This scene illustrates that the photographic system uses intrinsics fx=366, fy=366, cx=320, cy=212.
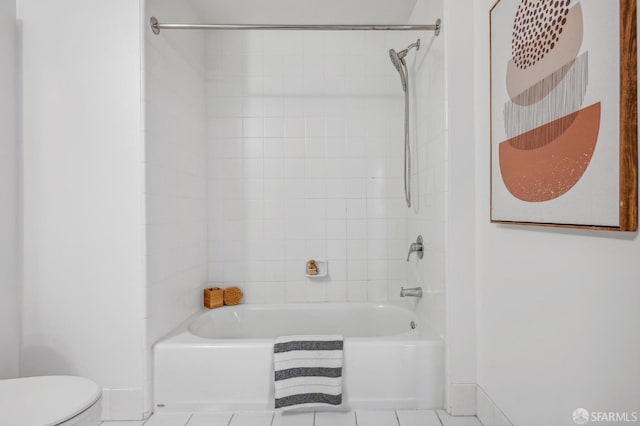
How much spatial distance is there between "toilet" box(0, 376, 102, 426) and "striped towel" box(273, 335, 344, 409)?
2.48 feet

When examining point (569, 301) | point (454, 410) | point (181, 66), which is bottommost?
point (454, 410)

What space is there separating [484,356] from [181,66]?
89.0 inches

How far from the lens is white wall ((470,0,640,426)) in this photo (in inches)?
37.3

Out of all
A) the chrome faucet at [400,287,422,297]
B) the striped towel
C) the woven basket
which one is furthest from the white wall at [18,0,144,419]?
the chrome faucet at [400,287,422,297]

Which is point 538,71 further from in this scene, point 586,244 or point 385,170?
point 385,170

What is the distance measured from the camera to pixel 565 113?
1088 mm

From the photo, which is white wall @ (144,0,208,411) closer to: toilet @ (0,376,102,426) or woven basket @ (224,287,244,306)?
woven basket @ (224,287,244,306)

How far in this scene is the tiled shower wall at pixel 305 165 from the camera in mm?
2621

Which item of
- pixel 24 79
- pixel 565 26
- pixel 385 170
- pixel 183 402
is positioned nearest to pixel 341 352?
pixel 183 402

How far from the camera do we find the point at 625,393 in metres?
0.94

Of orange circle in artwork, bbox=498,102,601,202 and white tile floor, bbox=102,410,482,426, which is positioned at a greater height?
orange circle in artwork, bbox=498,102,601,202

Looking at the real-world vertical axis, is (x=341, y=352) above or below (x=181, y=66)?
below

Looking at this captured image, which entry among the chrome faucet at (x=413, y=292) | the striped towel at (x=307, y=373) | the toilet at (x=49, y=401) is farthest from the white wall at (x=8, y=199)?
the chrome faucet at (x=413, y=292)

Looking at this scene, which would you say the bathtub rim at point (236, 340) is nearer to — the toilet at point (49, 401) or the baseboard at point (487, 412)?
the baseboard at point (487, 412)
